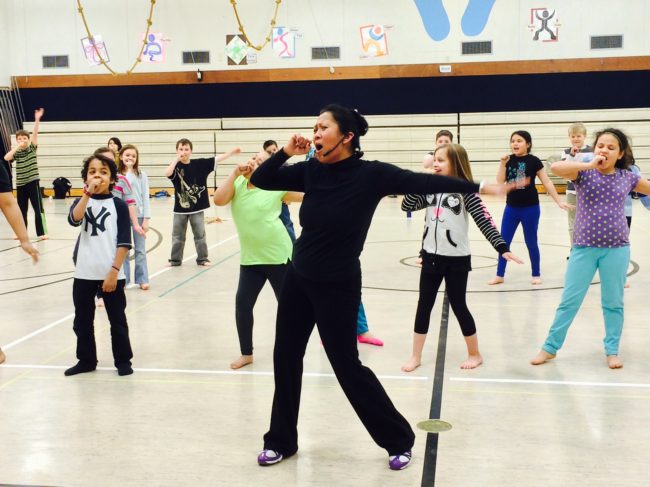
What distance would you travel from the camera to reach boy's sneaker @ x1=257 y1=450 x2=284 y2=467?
148 inches

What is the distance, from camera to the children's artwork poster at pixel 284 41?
22.1 meters

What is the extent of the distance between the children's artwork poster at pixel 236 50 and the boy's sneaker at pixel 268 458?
19.5 meters

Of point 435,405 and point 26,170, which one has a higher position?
point 26,170

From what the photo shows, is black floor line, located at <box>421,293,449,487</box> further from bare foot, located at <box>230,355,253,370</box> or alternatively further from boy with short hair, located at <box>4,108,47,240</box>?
boy with short hair, located at <box>4,108,47,240</box>

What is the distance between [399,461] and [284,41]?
19.8 meters

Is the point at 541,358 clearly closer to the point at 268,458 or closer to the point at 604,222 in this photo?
the point at 604,222

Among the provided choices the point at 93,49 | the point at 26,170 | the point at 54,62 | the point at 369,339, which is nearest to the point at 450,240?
the point at 369,339

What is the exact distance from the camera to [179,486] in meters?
3.52

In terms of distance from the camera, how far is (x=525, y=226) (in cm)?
858

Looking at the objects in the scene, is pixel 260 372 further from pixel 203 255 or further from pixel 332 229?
pixel 203 255

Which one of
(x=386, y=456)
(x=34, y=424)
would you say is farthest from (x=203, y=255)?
(x=386, y=456)

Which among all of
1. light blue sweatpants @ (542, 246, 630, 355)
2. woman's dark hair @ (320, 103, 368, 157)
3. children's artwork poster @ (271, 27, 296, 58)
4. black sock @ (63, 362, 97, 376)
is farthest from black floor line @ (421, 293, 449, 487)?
children's artwork poster @ (271, 27, 296, 58)

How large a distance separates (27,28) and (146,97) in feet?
13.8

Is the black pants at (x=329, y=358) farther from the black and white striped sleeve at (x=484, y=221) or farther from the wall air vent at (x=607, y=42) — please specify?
the wall air vent at (x=607, y=42)
